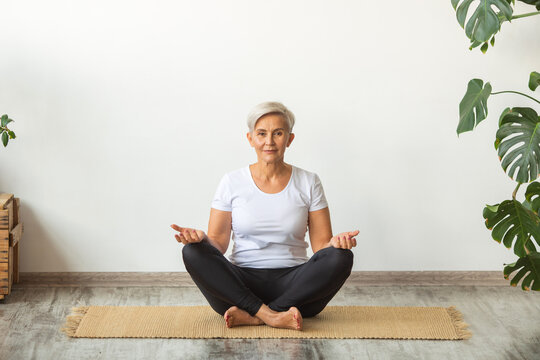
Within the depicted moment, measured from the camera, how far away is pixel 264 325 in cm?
311

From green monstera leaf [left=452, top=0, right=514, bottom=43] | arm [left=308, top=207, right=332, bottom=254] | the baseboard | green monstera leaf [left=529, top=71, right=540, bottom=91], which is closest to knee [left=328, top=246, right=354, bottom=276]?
arm [left=308, top=207, right=332, bottom=254]

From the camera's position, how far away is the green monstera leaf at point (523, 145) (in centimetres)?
301

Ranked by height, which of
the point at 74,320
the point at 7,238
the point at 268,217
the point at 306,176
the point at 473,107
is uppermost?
the point at 473,107

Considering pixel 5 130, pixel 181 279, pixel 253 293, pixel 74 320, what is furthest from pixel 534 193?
pixel 5 130

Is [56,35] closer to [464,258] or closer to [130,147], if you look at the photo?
[130,147]

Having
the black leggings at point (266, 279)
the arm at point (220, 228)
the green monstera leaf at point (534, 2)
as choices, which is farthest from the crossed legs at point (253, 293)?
the green monstera leaf at point (534, 2)

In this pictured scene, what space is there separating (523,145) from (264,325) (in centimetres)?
126

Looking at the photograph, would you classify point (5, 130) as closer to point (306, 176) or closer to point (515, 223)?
point (306, 176)

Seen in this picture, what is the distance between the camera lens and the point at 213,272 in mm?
3021

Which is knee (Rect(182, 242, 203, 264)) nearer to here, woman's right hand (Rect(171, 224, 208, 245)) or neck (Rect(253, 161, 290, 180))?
woman's right hand (Rect(171, 224, 208, 245))

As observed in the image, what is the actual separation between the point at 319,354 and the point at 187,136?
1.33 m

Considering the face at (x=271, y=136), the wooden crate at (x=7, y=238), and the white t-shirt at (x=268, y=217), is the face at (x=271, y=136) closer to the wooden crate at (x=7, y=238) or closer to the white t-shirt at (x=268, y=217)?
the white t-shirt at (x=268, y=217)

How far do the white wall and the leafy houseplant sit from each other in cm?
41

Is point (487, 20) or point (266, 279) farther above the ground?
Result: point (487, 20)
